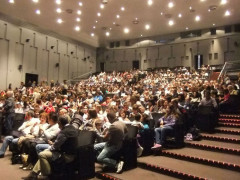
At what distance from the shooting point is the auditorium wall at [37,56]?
1459 centimetres

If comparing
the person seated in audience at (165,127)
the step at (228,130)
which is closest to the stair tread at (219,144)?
the step at (228,130)

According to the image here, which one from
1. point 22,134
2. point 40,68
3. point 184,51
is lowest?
point 22,134

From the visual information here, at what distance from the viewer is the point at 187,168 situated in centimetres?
400

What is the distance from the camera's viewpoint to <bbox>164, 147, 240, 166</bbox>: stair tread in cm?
412

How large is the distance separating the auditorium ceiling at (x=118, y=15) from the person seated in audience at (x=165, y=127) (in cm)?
918

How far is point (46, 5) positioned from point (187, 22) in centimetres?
946

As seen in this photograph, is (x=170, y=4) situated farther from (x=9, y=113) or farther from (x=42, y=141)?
(x=42, y=141)

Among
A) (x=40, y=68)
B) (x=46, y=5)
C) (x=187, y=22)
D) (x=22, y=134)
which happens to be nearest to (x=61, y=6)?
(x=46, y=5)

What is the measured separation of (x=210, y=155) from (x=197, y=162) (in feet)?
1.14

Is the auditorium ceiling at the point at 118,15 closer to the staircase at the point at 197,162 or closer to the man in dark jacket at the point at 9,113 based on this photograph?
the man in dark jacket at the point at 9,113

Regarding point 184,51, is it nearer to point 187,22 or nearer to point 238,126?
point 187,22

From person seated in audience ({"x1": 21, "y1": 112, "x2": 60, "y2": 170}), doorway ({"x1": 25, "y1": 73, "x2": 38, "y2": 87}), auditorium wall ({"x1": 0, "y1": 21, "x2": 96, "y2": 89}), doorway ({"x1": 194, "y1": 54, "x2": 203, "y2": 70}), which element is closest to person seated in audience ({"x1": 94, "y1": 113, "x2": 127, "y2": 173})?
person seated in audience ({"x1": 21, "y1": 112, "x2": 60, "y2": 170})

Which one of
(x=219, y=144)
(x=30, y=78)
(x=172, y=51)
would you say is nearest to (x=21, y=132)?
(x=219, y=144)

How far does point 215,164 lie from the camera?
13.4ft
